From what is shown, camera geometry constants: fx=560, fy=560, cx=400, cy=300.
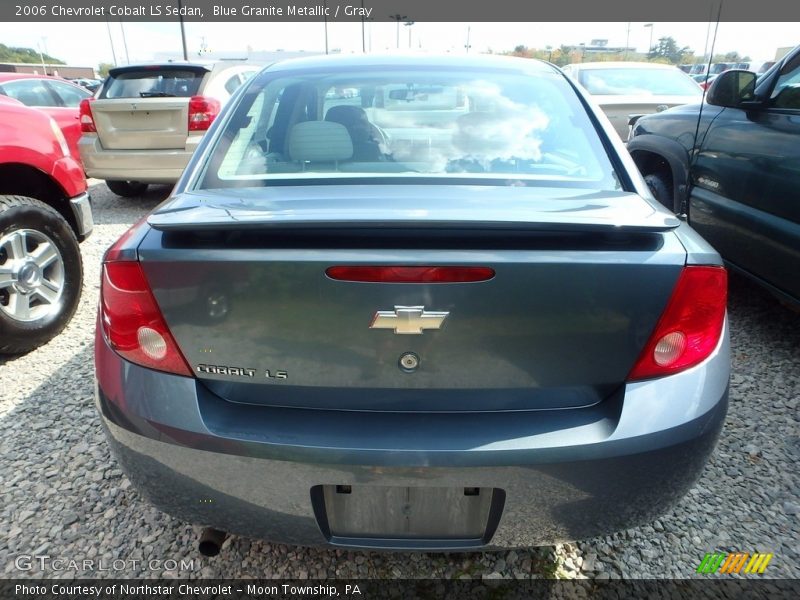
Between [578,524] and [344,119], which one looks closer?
[578,524]

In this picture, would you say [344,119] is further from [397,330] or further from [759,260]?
[759,260]

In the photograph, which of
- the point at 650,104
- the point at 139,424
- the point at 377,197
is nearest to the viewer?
the point at 139,424

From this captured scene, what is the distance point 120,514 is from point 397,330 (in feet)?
4.95

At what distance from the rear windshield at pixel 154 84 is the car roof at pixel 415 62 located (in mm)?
4421

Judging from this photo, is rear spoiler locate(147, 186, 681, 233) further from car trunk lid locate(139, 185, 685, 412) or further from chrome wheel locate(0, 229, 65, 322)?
chrome wheel locate(0, 229, 65, 322)

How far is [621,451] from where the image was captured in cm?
138

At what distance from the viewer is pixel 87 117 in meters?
6.44

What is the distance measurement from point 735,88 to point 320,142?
2.76m

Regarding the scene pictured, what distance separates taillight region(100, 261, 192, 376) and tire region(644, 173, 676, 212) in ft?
13.6

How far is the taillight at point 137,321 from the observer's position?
4.69 ft

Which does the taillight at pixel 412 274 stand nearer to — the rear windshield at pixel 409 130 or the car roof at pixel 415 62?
the rear windshield at pixel 409 130

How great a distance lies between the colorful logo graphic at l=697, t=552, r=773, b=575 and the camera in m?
1.91

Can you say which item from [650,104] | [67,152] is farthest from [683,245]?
[650,104]

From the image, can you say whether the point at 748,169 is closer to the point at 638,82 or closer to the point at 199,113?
the point at 199,113
